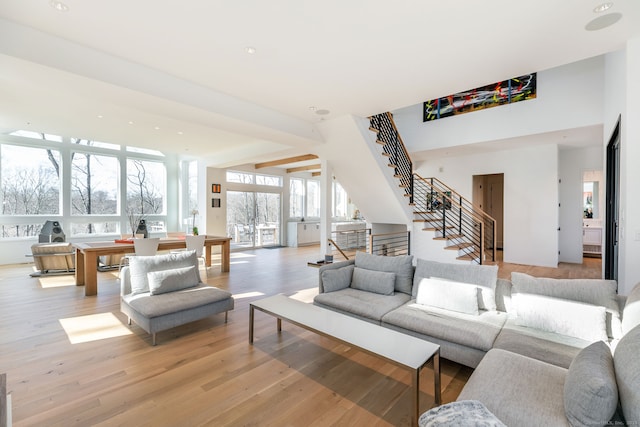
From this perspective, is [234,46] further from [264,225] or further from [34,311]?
[264,225]

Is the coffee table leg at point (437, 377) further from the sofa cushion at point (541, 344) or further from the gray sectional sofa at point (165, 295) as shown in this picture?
the gray sectional sofa at point (165, 295)

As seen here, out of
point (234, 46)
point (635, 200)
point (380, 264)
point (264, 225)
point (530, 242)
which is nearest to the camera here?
point (635, 200)

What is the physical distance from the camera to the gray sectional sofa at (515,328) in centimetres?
129

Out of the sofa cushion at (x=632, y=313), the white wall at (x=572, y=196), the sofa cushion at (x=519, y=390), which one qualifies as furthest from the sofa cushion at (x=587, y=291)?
the white wall at (x=572, y=196)

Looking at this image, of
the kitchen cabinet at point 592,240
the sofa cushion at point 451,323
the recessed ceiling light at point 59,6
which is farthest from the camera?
the kitchen cabinet at point 592,240

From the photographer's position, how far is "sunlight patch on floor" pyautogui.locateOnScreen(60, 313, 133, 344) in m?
3.08

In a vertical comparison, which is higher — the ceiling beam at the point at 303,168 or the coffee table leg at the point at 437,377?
the ceiling beam at the point at 303,168

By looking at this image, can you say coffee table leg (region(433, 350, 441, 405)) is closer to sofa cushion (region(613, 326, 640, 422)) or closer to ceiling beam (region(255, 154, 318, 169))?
sofa cushion (region(613, 326, 640, 422))

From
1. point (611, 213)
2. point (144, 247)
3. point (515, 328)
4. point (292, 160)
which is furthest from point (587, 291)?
point (292, 160)

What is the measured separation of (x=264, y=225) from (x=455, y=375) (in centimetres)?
849

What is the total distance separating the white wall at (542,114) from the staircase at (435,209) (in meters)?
0.93

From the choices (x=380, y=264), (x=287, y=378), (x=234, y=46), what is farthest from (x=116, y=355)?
(x=234, y=46)

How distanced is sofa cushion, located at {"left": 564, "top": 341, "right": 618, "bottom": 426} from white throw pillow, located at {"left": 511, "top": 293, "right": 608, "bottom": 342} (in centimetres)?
84

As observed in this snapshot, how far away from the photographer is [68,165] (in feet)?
24.7
